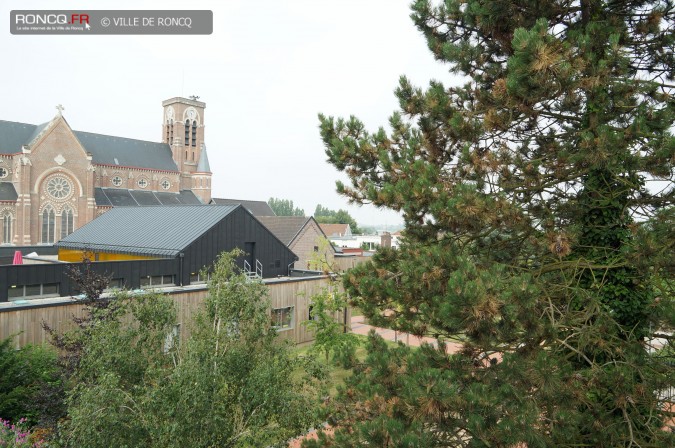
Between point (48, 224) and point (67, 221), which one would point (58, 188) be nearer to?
point (67, 221)

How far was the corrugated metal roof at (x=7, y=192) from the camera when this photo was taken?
133 ft

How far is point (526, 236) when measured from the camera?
229 inches

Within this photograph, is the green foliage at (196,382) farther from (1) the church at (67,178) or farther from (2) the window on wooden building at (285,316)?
(1) the church at (67,178)

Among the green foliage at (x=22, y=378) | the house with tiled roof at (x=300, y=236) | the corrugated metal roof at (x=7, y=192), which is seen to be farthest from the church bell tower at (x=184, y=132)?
the green foliage at (x=22, y=378)

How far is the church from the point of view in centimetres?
4103

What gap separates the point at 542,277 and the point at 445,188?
1.93 m

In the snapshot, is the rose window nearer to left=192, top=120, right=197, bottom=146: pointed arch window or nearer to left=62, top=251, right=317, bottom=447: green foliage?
left=192, top=120, right=197, bottom=146: pointed arch window

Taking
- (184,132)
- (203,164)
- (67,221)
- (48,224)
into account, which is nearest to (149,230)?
(48,224)

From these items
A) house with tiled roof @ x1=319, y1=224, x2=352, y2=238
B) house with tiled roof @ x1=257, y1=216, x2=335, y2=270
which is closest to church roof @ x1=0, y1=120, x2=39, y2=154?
house with tiled roof @ x1=257, y1=216, x2=335, y2=270

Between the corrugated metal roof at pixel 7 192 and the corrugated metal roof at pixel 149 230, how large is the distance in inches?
1015

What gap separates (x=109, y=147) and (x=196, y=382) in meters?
55.5

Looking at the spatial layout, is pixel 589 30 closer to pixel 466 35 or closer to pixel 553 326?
pixel 466 35

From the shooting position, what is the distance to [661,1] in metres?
5.88

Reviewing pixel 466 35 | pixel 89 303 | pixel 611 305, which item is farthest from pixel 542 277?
pixel 89 303
